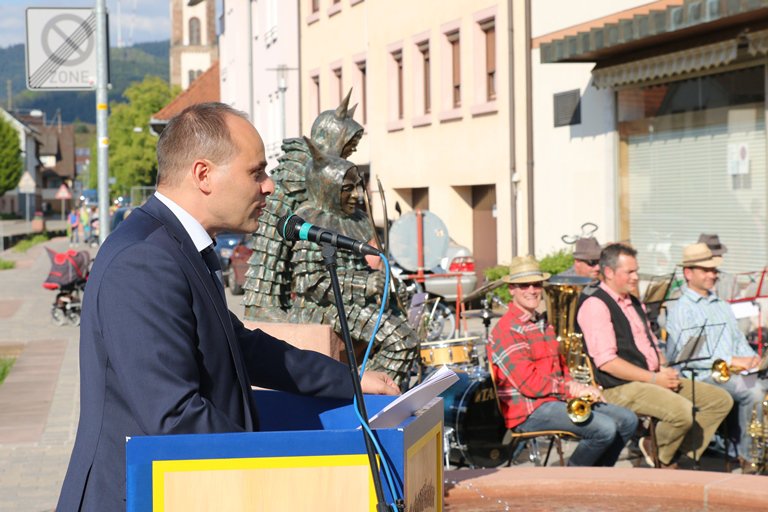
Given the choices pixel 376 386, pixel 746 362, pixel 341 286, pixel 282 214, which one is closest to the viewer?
pixel 376 386

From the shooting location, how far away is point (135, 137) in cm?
9462

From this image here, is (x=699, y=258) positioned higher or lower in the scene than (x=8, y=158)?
lower

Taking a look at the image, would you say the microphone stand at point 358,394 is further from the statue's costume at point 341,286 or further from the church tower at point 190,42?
the church tower at point 190,42

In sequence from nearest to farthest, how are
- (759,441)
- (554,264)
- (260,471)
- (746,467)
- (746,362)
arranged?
(260,471)
(759,441)
(746,467)
(746,362)
(554,264)

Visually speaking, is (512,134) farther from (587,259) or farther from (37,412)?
(37,412)

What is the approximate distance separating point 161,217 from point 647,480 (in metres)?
3.40

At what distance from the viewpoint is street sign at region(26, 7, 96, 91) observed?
480 inches

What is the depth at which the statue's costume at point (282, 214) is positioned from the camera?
276 inches

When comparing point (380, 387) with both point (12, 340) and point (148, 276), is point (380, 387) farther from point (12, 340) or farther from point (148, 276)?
point (12, 340)

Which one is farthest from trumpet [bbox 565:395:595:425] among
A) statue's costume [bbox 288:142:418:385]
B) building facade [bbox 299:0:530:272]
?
building facade [bbox 299:0:530:272]

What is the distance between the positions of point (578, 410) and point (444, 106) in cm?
2010

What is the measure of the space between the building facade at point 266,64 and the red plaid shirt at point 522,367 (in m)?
26.1

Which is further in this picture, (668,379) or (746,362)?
(746,362)

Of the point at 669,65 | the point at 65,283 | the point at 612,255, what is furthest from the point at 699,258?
the point at 65,283
